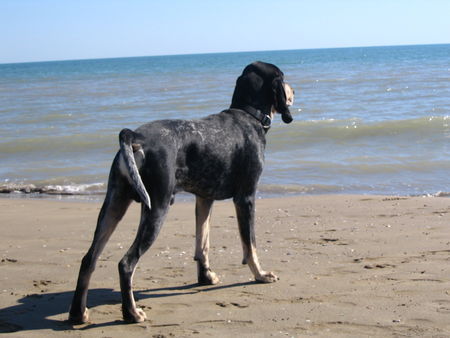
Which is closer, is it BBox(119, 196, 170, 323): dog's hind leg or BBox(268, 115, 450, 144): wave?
BBox(119, 196, 170, 323): dog's hind leg

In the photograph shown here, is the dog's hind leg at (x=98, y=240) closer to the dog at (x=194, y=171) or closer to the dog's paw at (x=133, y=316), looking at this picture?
the dog at (x=194, y=171)

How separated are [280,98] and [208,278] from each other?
163 centimetres

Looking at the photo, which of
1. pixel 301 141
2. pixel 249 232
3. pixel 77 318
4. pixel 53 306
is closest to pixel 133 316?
pixel 77 318

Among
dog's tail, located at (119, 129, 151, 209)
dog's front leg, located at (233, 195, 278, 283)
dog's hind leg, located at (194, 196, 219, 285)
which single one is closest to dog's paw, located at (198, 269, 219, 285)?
dog's hind leg, located at (194, 196, 219, 285)

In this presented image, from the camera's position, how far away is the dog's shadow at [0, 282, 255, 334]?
4238 mm

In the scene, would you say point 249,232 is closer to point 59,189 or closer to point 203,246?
point 203,246

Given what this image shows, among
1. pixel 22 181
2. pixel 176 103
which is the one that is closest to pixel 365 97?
pixel 176 103

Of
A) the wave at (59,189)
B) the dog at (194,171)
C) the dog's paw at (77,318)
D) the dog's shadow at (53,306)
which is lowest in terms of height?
the wave at (59,189)

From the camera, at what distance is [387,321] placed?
414 cm

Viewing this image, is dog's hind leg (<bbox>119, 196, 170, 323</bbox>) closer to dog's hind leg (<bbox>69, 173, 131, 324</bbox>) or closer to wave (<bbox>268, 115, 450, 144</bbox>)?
dog's hind leg (<bbox>69, 173, 131, 324</bbox>)

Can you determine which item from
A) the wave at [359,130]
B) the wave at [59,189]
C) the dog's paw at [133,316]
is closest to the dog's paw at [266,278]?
the dog's paw at [133,316]

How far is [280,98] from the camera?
5414 millimetres

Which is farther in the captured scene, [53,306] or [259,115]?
[259,115]

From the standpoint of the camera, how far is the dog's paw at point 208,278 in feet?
16.8
